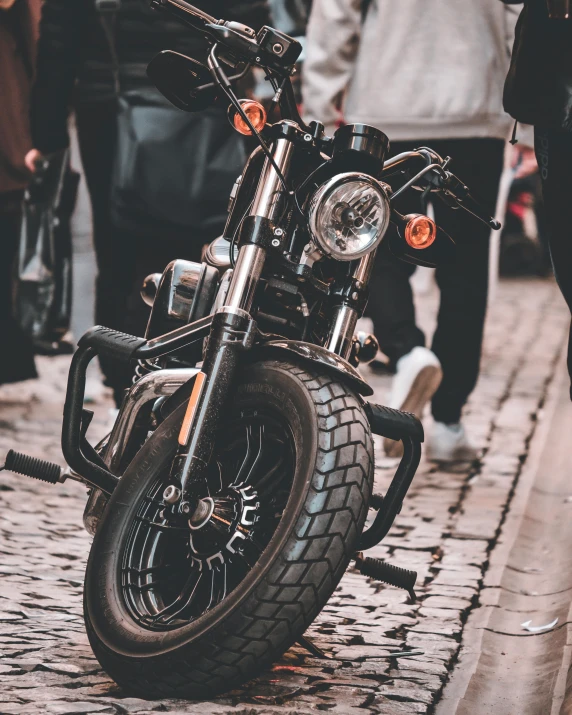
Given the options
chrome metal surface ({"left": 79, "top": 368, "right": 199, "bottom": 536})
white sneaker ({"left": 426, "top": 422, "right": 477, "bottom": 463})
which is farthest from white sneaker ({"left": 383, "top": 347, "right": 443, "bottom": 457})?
chrome metal surface ({"left": 79, "top": 368, "right": 199, "bottom": 536})

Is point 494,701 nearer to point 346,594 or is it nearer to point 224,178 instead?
point 346,594

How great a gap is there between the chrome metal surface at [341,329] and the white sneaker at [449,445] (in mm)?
2733

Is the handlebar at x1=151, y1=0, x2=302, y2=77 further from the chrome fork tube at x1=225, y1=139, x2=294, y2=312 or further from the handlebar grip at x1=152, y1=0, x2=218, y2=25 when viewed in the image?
the chrome fork tube at x1=225, y1=139, x2=294, y2=312

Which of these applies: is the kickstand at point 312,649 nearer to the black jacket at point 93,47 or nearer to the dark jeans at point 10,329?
the black jacket at point 93,47

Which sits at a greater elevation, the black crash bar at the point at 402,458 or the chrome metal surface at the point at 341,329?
the chrome metal surface at the point at 341,329

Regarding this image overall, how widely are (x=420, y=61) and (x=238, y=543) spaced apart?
3103mm

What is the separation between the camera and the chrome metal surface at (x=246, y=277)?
299 centimetres

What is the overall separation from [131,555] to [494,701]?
2.90 ft

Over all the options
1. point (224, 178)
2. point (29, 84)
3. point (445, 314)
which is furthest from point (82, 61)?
point (445, 314)

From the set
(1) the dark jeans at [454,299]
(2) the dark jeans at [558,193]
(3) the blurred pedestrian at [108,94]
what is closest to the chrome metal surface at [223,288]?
(2) the dark jeans at [558,193]

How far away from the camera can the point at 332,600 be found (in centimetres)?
388

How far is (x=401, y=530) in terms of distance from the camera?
472cm

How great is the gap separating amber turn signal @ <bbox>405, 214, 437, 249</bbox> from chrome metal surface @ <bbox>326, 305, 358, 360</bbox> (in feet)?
0.72

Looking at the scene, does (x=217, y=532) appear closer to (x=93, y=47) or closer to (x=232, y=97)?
(x=232, y=97)
